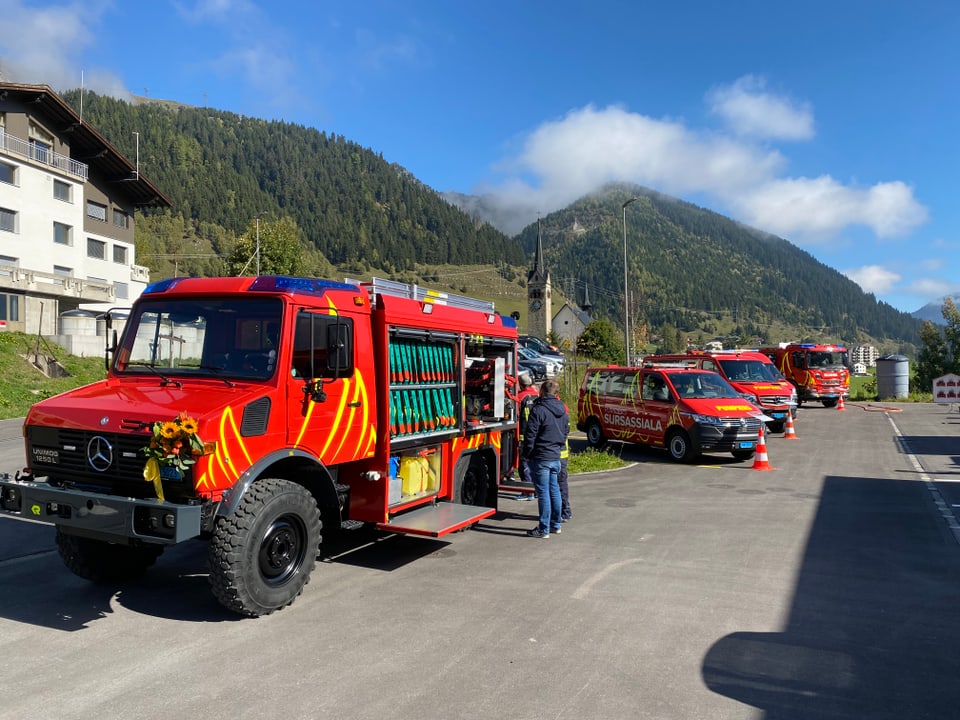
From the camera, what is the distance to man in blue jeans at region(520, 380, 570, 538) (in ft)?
26.4

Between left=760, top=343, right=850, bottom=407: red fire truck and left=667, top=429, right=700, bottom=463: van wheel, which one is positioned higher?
left=760, top=343, right=850, bottom=407: red fire truck

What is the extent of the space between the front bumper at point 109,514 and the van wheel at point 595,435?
11993 millimetres

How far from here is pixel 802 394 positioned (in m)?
28.8

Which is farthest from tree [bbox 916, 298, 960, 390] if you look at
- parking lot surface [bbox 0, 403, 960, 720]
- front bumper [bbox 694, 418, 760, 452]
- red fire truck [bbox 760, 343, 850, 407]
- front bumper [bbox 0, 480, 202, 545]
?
front bumper [bbox 0, 480, 202, 545]

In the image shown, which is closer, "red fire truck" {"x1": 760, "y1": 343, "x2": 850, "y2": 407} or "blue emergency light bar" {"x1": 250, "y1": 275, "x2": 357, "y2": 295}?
"blue emergency light bar" {"x1": 250, "y1": 275, "x2": 357, "y2": 295}

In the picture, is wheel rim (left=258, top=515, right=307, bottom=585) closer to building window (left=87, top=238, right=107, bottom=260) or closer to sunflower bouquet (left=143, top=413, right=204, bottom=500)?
sunflower bouquet (left=143, top=413, right=204, bottom=500)

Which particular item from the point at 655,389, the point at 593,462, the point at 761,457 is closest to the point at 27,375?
the point at 593,462

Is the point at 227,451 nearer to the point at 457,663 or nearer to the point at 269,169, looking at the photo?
the point at 457,663

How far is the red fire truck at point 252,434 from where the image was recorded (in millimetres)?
4883

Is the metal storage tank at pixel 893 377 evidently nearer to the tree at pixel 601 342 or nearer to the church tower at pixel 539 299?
the tree at pixel 601 342

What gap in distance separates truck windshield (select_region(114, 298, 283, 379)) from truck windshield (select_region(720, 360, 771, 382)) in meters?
16.2

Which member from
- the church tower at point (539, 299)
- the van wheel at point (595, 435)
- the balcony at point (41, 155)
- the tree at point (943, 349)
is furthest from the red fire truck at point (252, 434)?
the church tower at point (539, 299)

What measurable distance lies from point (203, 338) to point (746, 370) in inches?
665

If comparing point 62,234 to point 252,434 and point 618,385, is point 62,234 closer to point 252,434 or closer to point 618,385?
point 618,385
